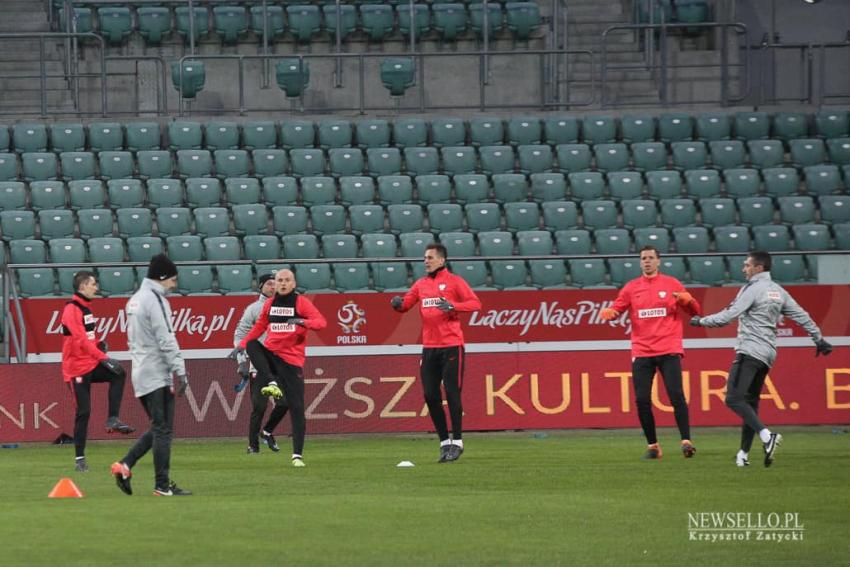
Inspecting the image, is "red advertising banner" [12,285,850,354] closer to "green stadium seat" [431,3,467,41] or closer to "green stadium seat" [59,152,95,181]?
"green stadium seat" [59,152,95,181]

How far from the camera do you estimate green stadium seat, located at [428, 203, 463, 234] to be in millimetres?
24875

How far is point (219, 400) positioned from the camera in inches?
802

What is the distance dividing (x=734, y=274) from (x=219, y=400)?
800cm

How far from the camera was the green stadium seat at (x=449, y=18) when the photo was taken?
99.8 ft

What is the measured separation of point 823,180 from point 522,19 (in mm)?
7176

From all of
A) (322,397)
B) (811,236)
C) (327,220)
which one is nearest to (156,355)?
(322,397)

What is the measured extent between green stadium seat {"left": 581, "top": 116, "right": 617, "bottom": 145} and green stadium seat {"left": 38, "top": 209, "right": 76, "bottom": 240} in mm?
9292

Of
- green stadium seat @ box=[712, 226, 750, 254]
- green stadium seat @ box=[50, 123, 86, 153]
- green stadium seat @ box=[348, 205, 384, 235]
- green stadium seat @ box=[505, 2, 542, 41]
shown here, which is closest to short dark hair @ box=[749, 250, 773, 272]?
green stadium seat @ box=[712, 226, 750, 254]

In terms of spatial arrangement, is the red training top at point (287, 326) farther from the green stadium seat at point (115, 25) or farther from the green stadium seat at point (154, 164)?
the green stadium seat at point (115, 25)

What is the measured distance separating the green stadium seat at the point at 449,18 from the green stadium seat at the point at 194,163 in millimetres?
6445

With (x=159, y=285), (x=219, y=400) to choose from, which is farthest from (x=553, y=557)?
(x=219, y=400)

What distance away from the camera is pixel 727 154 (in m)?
27.2

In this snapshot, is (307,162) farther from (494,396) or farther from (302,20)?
(494,396)

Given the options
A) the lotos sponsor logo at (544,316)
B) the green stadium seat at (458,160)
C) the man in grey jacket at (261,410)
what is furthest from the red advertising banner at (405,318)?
the green stadium seat at (458,160)
